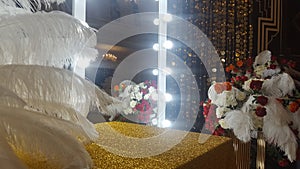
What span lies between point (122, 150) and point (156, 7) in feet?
8.19

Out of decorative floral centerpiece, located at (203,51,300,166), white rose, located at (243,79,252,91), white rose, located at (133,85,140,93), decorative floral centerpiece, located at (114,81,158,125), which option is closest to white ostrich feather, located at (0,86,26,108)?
decorative floral centerpiece, located at (203,51,300,166)

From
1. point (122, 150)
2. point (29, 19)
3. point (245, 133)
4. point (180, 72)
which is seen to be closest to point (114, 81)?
point (180, 72)

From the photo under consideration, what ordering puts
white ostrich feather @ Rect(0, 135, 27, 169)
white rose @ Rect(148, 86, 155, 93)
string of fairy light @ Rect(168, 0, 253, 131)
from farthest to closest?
string of fairy light @ Rect(168, 0, 253, 131) < white rose @ Rect(148, 86, 155, 93) < white ostrich feather @ Rect(0, 135, 27, 169)

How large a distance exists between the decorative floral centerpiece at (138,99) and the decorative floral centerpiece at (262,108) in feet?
2.34

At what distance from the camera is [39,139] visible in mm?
320

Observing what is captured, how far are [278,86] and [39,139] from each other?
4.34 feet

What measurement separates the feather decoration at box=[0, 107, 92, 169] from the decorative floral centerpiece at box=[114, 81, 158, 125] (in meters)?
1.74

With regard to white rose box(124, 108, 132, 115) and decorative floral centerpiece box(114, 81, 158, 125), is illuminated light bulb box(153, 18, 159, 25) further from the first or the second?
white rose box(124, 108, 132, 115)

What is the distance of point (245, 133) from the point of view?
53.1 inches

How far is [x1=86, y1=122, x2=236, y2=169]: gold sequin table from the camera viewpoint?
1.74 feet

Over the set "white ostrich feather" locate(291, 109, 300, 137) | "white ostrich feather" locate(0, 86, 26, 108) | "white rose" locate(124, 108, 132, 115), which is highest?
"white ostrich feather" locate(0, 86, 26, 108)

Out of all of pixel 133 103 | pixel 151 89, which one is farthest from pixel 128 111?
pixel 151 89

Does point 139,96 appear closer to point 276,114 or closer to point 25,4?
point 276,114

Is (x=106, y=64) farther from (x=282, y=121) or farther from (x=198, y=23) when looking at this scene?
(x=282, y=121)
